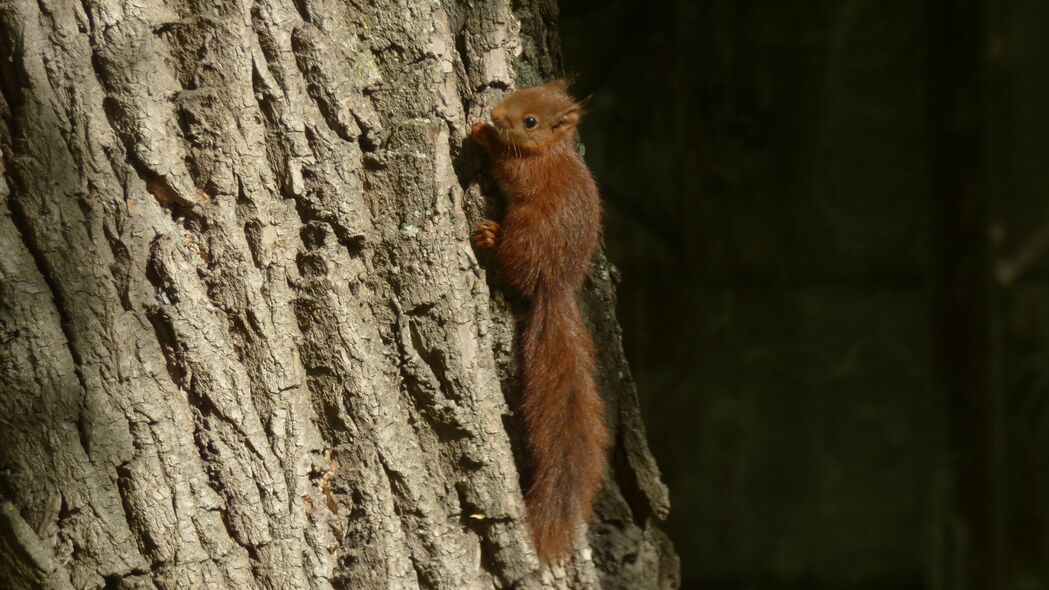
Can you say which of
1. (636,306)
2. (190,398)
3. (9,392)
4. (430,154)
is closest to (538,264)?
(430,154)

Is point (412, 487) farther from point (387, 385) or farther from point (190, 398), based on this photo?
point (190, 398)

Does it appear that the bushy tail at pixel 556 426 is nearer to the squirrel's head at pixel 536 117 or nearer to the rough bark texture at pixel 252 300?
the rough bark texture at pixel 252 300

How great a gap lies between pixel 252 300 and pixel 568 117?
550 millimetres

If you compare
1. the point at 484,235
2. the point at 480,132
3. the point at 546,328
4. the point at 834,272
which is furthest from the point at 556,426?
the point at 834,272

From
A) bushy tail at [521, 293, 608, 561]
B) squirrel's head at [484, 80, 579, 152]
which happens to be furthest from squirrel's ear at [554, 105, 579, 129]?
bushy tail at [521, 293, 608, 561]

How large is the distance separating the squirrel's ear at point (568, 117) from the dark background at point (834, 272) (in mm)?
906

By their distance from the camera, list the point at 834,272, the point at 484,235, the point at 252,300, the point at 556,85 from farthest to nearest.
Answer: the point at 834,272 < the point at 556,85 < the point at 484,235 < the point at 252,300

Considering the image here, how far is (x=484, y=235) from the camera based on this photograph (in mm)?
1172

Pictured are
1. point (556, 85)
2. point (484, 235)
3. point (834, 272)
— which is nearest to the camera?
point (484, 235)

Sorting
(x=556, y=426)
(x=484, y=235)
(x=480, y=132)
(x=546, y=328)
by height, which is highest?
(x=480, y=132)

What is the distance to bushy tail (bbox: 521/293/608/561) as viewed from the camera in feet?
3.97

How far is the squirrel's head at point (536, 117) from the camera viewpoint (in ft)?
3.87

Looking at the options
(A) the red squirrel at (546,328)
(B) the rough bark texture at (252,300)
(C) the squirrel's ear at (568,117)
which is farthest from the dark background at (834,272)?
(B) the rough bark texture at (252,300)

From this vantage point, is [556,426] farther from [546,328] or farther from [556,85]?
[556,85]
